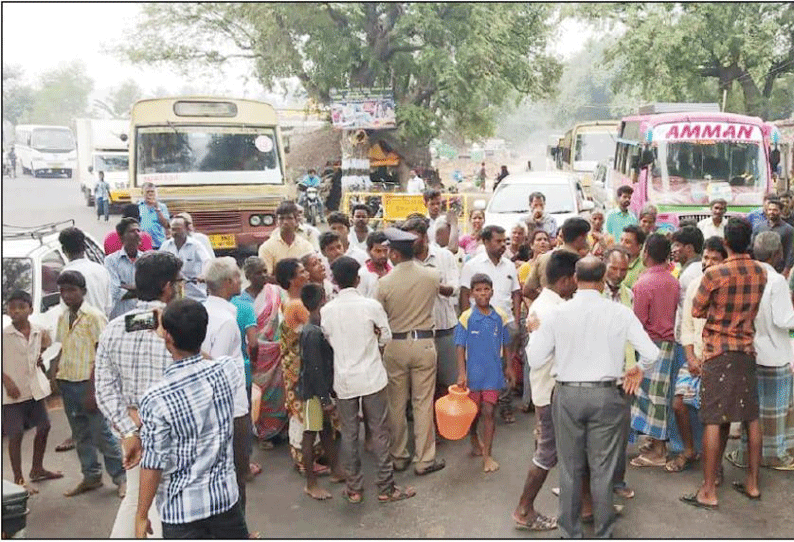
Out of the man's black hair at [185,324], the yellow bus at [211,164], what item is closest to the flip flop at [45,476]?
the man's black hair at [185,324]

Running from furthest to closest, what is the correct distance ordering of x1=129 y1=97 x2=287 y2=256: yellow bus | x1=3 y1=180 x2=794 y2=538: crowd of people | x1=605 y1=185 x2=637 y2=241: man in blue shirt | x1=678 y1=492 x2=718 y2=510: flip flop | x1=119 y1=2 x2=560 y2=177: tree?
x1=119 y1=2 x2=560 y2=177: tree → x1=129 y1=97 x2=287 y2=256: yellow bus → x1=605 y1=185 x2=637 y2=241: man in blue shirt → x1=678 y1=492 x2=718 y2=510: flip flop → x1=3 y1=180 x2=794 y2=538: crowd of people

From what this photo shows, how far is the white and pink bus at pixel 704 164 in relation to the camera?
1184cm

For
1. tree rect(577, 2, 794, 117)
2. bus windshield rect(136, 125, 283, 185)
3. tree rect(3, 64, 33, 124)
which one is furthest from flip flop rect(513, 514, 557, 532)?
tree rect(3, 64, 33, 124)

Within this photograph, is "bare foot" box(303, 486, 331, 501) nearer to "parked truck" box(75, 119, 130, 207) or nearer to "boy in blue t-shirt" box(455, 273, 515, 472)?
"boy in blue t-shirt" box(455, 273, 515, 472)

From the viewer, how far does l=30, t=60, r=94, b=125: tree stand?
244 feet

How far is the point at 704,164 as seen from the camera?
39.6 feet

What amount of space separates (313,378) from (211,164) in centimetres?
767

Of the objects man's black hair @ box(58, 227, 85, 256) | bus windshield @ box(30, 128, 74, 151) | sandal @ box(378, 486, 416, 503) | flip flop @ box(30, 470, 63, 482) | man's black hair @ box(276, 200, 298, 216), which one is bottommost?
flip flop @ box(30, 470, 63, 482)

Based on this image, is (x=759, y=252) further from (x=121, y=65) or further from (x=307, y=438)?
(x=121, y=65)

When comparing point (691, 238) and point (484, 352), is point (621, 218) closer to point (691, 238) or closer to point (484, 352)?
point (691, 238)

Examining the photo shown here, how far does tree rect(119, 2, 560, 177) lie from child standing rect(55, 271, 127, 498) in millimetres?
15873

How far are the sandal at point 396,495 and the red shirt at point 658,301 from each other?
6.24ft

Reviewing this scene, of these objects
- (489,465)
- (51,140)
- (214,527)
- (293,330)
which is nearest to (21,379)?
(293,330)

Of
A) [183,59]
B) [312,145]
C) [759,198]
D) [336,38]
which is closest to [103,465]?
[759,198]
